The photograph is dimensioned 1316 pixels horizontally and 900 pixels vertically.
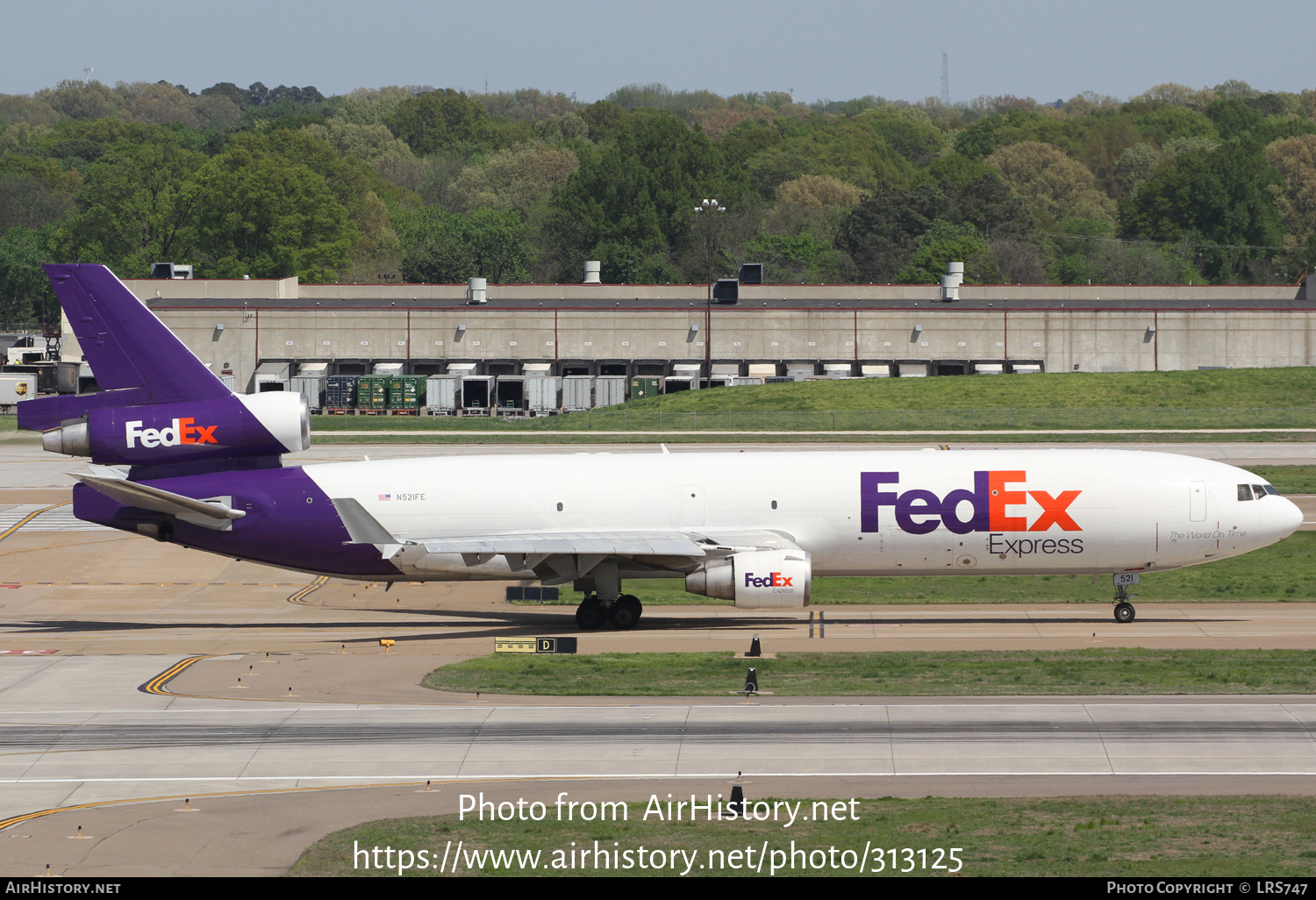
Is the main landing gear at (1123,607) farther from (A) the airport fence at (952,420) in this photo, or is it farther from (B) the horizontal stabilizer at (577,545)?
(A) the airport fence at (952,420)

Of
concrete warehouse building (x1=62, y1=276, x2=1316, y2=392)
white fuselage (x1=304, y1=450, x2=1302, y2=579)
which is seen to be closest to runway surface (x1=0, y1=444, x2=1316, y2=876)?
white fuselage (x1=304, y1=450, x2=1302, y2=579)

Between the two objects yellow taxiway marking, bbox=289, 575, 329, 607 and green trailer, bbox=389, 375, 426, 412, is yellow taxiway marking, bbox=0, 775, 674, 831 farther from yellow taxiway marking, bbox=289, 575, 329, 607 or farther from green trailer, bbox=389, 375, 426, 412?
green trailer, bbox=389, 375, 426, 412

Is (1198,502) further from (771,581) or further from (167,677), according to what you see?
(167,677)

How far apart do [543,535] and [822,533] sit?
8518 millimetres

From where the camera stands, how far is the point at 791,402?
110562mm

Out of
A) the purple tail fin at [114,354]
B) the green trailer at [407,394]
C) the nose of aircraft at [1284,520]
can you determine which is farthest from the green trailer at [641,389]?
the nose of aircraft at [1284,520]

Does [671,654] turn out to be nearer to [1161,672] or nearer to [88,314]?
[1161,672]

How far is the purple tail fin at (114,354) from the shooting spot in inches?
1668

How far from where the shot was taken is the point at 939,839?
2323 cm

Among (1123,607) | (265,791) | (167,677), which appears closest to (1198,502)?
(1123,607)

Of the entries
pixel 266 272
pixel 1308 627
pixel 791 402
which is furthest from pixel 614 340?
pixel 1308 627

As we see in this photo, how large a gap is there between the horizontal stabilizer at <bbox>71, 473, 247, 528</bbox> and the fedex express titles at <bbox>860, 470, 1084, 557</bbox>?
64.0 feet

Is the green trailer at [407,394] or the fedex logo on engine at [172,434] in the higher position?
the green trailer at [407,394]

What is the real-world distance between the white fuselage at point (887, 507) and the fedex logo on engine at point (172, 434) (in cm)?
334
